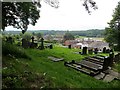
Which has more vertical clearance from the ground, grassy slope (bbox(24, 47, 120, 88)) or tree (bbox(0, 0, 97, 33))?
tree (bbox(0, 0, 97, 33))

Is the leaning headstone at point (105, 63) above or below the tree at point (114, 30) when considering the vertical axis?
below

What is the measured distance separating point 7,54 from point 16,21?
8.90 meters

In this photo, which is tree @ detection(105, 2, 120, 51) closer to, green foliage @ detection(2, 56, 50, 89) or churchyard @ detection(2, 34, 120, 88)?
churchyard @ detection(2, 34, 120, 88)

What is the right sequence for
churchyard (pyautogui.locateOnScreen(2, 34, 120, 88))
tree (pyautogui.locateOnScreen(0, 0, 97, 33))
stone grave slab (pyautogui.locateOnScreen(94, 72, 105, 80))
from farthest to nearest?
tree (pyautogui.locateOnScreen(0, 0, 97, 33)) < stone grave slab (pyautogui.locateOnScreen(94, 72, 105, 80)) < churchyard (pyautogui.locateOnScreen(2, 34, 120, 88))

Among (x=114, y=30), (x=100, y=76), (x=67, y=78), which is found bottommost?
(x=100, y=76)

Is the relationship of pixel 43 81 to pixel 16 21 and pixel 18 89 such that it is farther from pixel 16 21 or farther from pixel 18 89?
pixel 16 21

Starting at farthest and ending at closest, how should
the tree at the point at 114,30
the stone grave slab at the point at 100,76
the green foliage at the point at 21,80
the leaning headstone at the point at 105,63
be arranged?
1. the tree at the point at 114,30
2. the leaning headstone at the point at 105,63
3. the stone grave slab at the point at 100,76
4. the green foliage at the point at 21,80

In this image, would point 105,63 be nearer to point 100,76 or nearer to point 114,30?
point 100,76

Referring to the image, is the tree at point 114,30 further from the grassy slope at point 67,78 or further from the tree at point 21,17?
the grassy slope at point 67,78

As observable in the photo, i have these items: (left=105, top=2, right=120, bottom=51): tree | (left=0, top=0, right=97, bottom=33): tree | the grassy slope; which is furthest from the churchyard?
(left=105, top=2, right=120, bottom=51): tree

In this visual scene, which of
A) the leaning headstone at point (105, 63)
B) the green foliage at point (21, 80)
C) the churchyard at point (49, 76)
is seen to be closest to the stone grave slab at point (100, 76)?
the churchyard at point (49, 76)

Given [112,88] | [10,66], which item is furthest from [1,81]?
[112,88]

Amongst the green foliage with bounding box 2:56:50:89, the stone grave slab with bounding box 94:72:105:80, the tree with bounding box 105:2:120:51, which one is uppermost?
the tree with bounding box 105:2:120:51

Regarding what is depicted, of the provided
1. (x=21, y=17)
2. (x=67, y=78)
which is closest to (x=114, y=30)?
(x=21, y=17)
